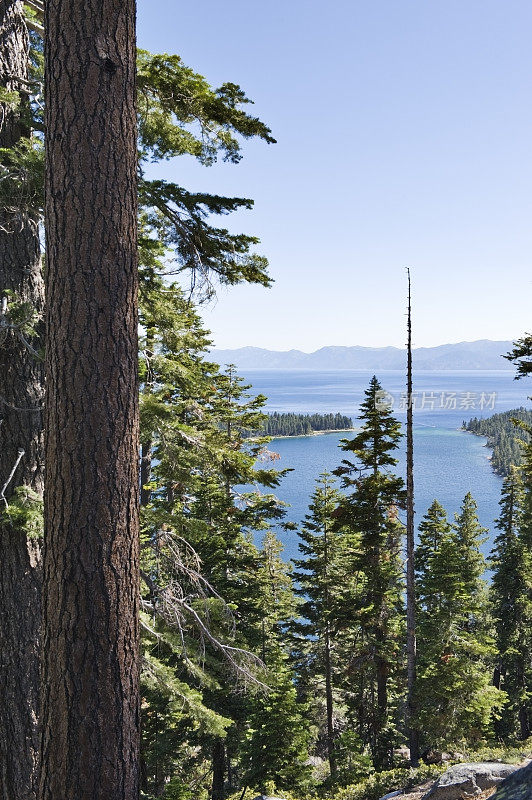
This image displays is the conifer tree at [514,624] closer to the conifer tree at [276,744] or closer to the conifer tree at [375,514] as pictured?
the conifer tree at [375,514]

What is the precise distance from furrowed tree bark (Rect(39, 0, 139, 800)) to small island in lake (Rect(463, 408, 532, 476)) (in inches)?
2933

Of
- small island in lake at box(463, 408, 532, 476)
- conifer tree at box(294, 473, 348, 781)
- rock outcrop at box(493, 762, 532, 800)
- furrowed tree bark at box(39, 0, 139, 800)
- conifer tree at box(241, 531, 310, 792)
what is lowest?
small island in lake at box(463, 408, 532, 476)

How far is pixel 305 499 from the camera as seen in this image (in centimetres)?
6300

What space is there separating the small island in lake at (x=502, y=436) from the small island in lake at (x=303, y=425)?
3397 centimetres

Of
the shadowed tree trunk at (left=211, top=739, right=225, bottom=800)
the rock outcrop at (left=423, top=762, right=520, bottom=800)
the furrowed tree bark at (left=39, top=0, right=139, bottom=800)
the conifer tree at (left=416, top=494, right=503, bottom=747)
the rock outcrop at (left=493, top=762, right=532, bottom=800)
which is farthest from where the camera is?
the shadowed tree trunk at (left=211, top=739, right=225, bottom=800)

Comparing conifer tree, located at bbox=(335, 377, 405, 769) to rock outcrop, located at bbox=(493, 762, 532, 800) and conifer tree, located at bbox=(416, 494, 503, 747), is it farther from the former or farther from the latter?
rock outcrop, located at bbox=(493, 762, 532, 800)

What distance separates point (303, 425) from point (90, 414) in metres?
123

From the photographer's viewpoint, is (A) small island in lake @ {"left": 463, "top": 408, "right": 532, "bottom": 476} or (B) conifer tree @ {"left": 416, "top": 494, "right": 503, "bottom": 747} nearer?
(B) conifer tree @ {"left": 416, "top": 494, "right": 503, "bottom": 747}

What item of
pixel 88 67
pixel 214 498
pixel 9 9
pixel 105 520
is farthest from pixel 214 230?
pixel 214 498

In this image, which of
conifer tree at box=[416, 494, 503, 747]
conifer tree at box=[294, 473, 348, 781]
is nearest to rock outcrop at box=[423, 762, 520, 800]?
conifer tree at box=[416, 494, 503, 747]

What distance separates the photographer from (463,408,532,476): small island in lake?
9156 centimetres

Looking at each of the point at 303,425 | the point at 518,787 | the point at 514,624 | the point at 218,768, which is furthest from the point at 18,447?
the point at 303,425

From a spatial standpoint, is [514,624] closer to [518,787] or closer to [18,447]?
[518,787]

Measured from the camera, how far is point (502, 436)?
111250mm
